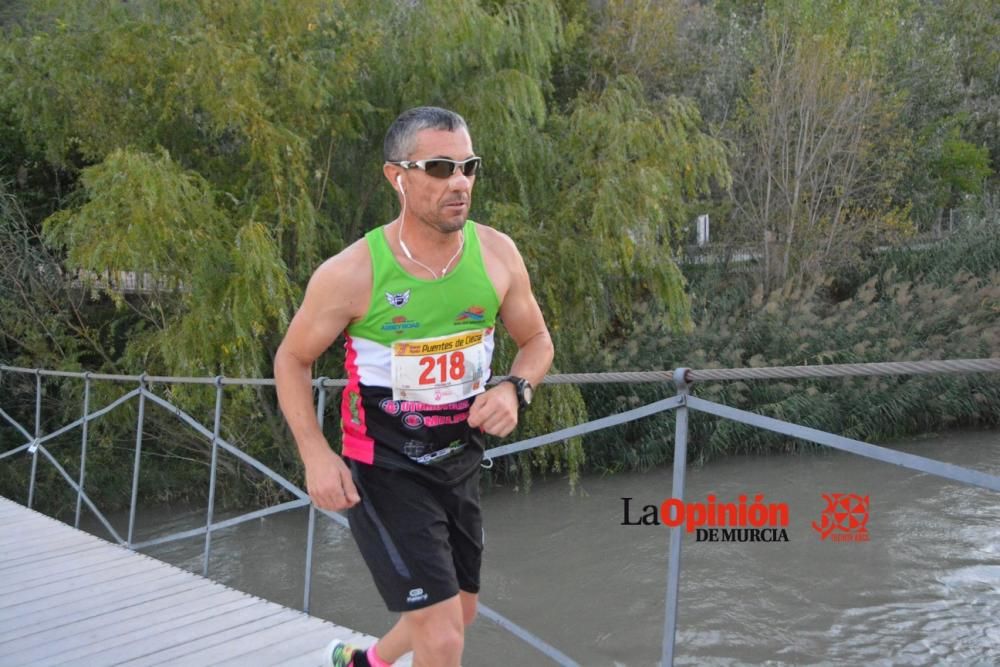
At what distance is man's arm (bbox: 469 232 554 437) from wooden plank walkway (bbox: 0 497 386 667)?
1.32m

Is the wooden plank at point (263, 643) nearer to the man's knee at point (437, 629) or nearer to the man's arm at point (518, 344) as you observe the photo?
the man's knee at point (437, 629)

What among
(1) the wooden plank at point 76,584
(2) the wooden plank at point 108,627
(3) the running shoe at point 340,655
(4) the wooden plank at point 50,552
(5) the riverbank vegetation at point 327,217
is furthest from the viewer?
(5) the riverbank vegetation at point 327,217

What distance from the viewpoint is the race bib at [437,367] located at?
203 centimetres

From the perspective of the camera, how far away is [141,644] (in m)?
3.38

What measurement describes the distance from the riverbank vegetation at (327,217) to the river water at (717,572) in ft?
2.08

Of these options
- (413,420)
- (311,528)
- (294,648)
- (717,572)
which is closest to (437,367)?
(413,420)

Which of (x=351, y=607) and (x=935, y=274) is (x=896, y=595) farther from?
(x=935, y=274)

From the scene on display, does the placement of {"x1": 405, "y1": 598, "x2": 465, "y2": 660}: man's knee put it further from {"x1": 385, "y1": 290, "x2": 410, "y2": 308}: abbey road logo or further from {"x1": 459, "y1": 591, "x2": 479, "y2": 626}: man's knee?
{"x1": 385, "y1": 290, "x2": 410, "y2": 308}: abbey road logo

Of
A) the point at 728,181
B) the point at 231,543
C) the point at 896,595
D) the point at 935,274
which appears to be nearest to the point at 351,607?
the point at 231,543

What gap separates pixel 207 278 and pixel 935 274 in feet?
37.5

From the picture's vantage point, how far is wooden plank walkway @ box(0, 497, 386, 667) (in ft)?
10.7

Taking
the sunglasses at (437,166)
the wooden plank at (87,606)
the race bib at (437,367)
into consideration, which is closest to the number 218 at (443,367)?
the race bib at (437,367)

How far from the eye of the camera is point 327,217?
361 inches

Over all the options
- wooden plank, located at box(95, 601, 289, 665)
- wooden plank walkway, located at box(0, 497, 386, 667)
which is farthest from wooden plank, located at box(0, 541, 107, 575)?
wooden plank, located at box(95, 601, 289, 665)
